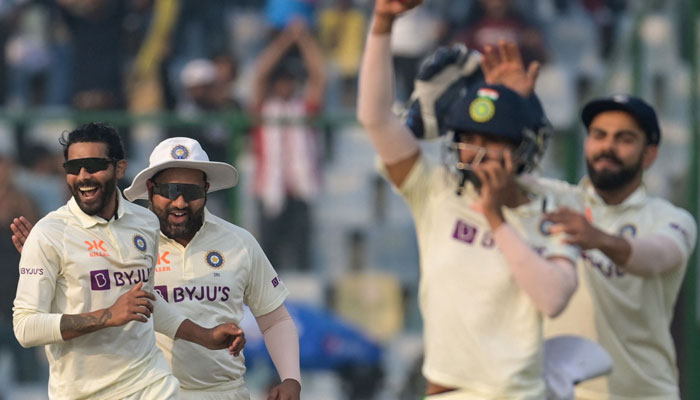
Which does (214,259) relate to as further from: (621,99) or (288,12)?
(288,12)

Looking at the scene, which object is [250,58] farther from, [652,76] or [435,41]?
[652,76]

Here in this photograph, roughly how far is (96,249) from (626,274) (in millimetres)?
2358

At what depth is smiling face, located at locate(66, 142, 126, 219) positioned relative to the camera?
427cm

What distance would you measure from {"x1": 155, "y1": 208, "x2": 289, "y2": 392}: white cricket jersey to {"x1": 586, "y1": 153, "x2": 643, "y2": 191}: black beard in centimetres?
157

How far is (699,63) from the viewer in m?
9.27

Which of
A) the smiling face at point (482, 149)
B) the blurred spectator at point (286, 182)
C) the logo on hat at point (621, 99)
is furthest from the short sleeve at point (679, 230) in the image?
the blurred spectator at point (286, 182)

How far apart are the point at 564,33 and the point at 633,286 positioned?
6.43 m

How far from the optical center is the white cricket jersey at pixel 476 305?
14.5ft

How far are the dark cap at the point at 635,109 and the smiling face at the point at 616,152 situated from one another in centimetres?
2

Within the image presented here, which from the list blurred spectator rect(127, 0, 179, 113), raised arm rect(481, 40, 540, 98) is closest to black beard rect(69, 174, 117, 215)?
raised arm rect(481, 40, 540, 98)

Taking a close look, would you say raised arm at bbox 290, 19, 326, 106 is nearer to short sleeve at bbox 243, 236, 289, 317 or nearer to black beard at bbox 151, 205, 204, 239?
short sleeve at bbox 243, 236, 289, 317

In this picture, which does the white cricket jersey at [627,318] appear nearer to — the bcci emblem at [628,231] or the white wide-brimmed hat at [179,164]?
the bcci emblem at [628,231]

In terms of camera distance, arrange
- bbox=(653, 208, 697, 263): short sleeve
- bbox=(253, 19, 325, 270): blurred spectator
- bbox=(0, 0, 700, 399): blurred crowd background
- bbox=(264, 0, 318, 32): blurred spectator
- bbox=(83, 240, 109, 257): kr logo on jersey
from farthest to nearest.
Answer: bbox=(264, 0, 318, 32): blurred spectator, bbox=(253, 19, 325, 270): blurred spectator, bbox=(0, 0, 700, 399): blurred crowd background, bbox=(653, 208, 697, 263): short sleeve, bbox=(83, 240, 109, 257): kr logo on jersey

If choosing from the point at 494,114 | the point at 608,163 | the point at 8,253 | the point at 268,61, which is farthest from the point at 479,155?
the point at 268,61
